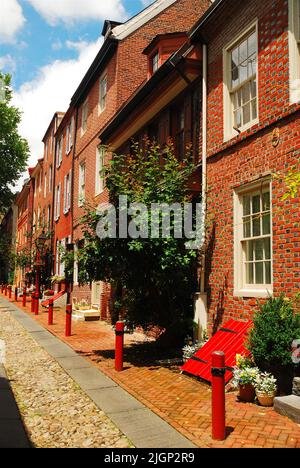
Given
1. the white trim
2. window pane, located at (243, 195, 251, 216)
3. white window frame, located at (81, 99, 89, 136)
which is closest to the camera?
window pane, located at (243, 195, 251, 216)

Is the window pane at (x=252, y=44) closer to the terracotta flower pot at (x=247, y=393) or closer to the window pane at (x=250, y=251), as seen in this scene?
the window pane at (x=250, y=251)

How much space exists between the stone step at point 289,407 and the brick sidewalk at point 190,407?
74 mm

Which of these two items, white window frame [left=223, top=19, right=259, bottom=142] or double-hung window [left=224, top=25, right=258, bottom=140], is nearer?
double-hung window [left=224, top=25, right=258, bottom=140]

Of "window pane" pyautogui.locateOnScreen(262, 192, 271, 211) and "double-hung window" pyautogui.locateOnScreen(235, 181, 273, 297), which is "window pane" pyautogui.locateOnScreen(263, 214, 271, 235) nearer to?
"double-hung window" pyautogui.locateOnScreen(235, 181, 273, 297)

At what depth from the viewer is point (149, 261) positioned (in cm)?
832

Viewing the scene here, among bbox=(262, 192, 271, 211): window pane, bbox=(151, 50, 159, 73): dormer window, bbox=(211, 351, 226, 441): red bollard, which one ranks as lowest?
bbox=(211, 351, 226, 441): red bollard

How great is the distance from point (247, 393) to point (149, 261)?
3.24 m

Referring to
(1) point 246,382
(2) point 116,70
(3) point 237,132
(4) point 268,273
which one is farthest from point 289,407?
(2) point 116,70

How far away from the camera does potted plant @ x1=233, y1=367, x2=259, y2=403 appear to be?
229 inches

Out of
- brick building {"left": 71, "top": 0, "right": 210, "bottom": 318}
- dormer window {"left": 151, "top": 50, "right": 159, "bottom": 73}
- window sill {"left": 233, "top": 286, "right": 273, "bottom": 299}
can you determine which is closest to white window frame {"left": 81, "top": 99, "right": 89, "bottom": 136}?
brick building {"left": 71, "top": 0, "right": 210, "bottom": 318}

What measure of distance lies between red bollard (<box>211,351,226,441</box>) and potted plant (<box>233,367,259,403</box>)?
145 cm

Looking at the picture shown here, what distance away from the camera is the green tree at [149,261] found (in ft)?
26.6

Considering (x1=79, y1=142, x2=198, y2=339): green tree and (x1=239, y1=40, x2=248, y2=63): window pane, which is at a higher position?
(x1=239, y1=40, x2=248, y2=63): window pane
